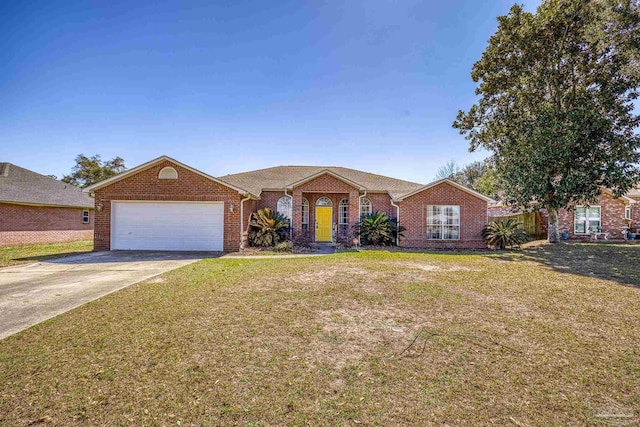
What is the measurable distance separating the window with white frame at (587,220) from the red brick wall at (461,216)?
10204mm

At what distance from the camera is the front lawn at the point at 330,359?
256 cm

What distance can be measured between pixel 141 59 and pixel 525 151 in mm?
17863

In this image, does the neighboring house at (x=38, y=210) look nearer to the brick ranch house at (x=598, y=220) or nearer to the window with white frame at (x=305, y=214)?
the window with white frame at (x=305, y=214)

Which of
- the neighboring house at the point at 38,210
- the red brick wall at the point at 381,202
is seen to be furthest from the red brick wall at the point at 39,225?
the red brick wall at the point at 381,202

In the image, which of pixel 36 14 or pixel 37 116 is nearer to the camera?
pixel 36 14

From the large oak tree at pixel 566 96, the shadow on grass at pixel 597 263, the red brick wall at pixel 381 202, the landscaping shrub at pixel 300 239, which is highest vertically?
the large oak tree at pixel 566 96

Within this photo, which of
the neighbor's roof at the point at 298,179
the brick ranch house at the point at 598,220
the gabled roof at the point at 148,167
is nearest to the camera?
the gabled roof at the point at 148,167

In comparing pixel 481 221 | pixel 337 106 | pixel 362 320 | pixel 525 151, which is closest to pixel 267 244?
pixel 337 106

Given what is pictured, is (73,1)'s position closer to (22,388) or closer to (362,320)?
(22,388)

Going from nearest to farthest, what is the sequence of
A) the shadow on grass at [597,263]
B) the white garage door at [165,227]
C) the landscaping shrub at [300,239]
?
the shadow on grass at [597,263], the white garage door at [165,227], the landscaping shrub at [300,239]

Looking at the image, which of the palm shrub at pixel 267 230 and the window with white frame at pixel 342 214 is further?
the window with white frame at pixel 342 214

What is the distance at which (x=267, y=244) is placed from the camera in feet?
47.9

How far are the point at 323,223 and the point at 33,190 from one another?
17507 millimetres

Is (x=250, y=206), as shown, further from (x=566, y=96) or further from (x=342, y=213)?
(x=566, y=96)
